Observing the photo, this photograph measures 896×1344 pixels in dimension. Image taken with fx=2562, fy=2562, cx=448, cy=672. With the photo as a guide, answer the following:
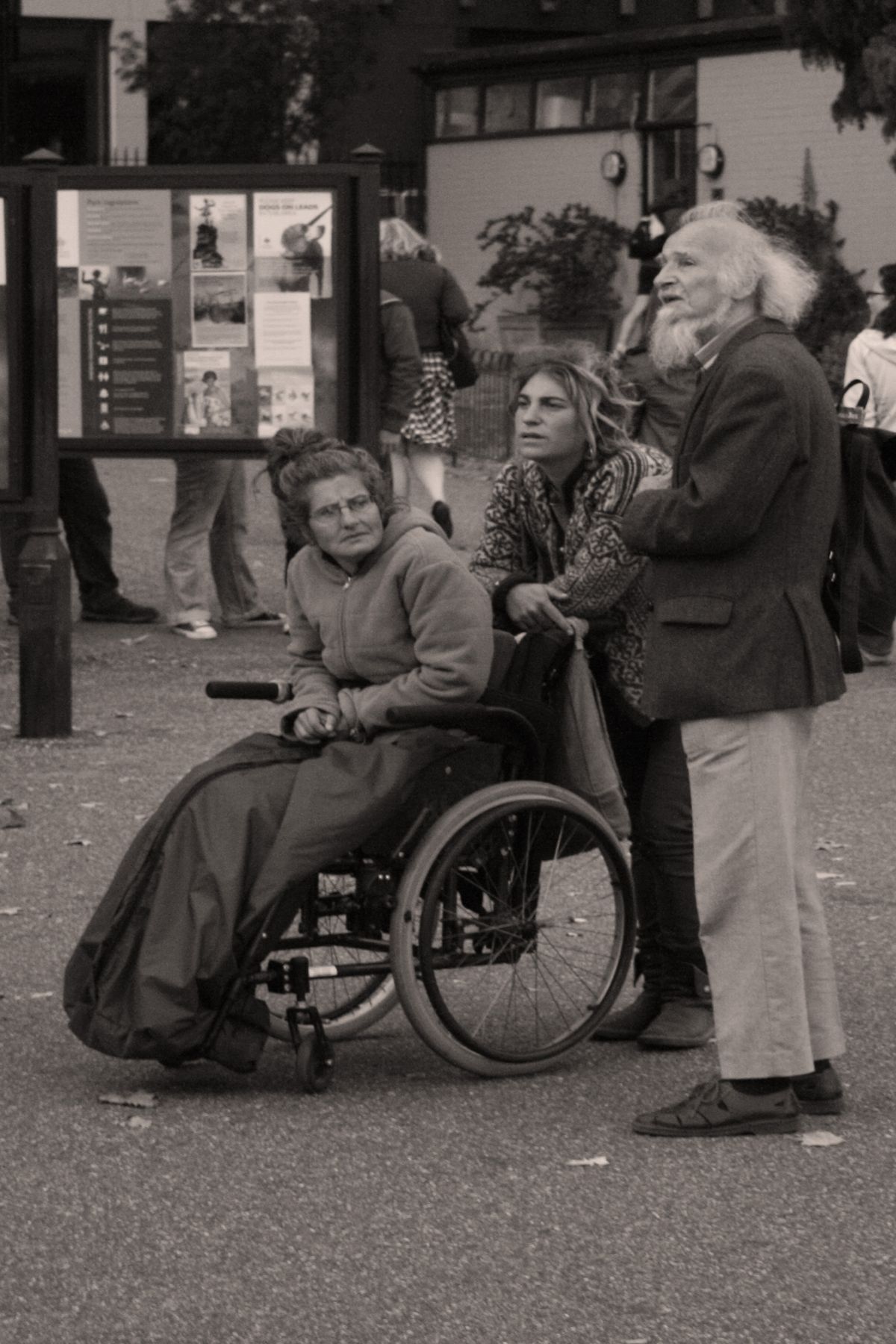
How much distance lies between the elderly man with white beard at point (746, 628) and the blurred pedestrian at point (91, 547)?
7414 mm

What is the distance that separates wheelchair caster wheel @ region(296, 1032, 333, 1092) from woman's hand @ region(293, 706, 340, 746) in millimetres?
616

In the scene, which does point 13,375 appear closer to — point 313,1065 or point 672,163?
point 313,1065

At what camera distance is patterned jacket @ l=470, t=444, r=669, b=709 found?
18.0 feet

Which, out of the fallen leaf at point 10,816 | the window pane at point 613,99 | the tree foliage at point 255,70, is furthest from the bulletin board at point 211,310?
the window pane at point 613,99

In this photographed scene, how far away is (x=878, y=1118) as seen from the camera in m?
5.11

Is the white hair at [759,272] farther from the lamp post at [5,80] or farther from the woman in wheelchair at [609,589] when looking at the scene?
the lamp post at [5,80]

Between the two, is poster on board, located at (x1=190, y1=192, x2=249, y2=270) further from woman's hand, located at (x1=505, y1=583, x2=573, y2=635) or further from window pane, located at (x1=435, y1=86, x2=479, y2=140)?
window pane, located at (x1=435, y1=86, x2=479, y2=140)

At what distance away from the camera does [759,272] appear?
4883mm

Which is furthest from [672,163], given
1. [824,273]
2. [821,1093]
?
[821,1093]

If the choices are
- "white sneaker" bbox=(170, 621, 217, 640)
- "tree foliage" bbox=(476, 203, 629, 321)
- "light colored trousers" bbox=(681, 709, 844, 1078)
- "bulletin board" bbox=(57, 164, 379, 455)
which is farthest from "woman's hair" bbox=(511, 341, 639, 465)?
"tree foliage" bbox=(476, 203, 629, 321)

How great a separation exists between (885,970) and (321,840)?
189cm

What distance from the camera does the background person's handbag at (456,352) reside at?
12.9 meters

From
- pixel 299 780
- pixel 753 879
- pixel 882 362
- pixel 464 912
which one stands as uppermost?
pixel 882 362

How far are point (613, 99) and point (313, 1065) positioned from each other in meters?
24.5
